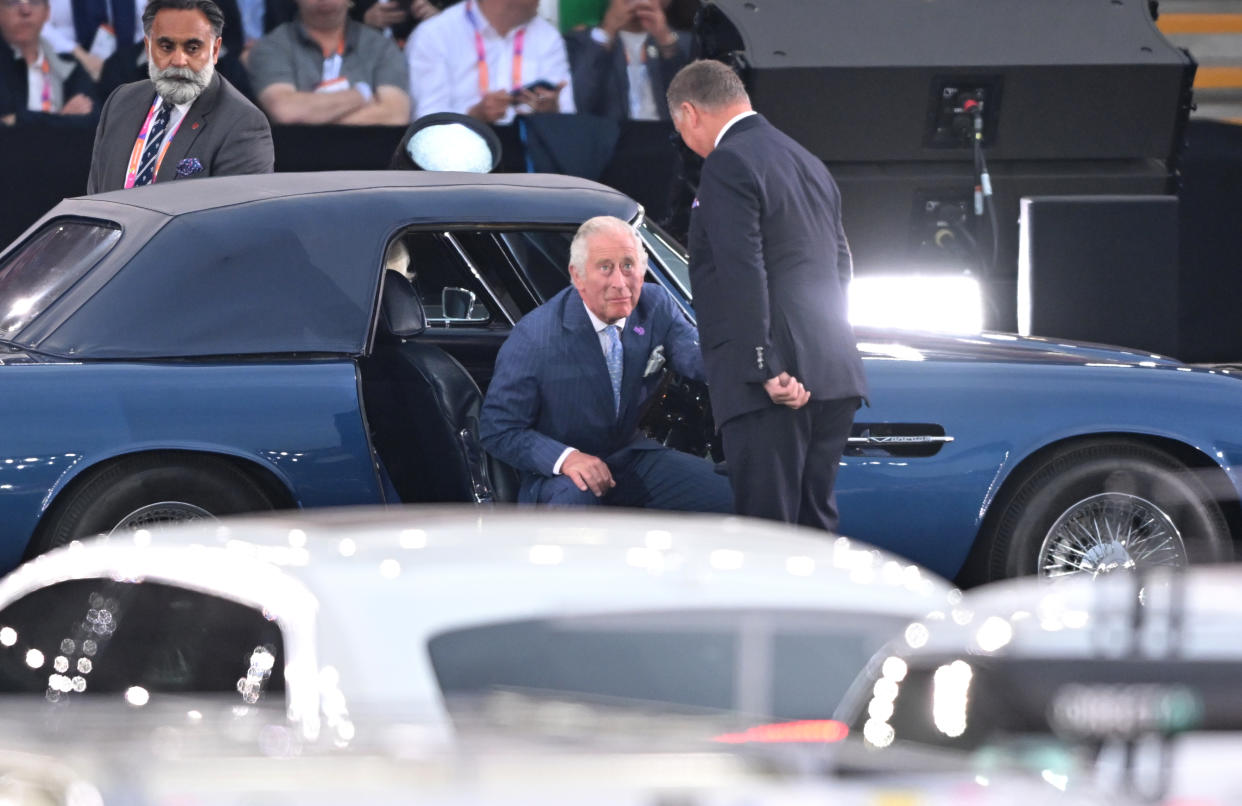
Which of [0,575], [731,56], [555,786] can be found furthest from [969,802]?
[731,56]

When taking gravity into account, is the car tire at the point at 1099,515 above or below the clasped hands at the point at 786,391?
below

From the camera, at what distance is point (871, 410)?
6574 millimetres

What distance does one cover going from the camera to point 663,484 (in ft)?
20.7

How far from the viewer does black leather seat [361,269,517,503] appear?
630 cm

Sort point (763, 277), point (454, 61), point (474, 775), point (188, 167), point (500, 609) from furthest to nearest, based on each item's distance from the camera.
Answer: point (454, 61), point (188, 167), point (763, 277), point (500, 609), point (474, 775)

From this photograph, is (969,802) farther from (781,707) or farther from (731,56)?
(731,56)

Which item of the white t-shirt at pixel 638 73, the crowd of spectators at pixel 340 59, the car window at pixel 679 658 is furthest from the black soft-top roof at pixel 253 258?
the white t-shirt at pixel 638 73

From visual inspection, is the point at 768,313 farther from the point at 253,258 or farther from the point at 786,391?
the point at 253,258

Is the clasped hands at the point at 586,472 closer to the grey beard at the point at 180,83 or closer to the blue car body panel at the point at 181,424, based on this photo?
the blue car body panel at the point at 181,424

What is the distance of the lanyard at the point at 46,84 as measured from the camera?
1080cm

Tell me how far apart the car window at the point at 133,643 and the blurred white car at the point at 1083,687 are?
87 centimetres

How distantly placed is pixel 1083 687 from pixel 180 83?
578 cm

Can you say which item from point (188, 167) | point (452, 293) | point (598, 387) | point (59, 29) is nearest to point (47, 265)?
point (188, 167)

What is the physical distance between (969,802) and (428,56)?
948cm
